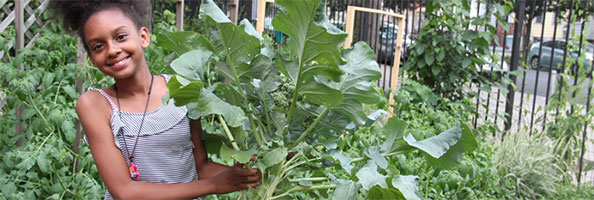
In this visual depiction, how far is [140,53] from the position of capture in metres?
1.67

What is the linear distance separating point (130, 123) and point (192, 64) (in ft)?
1.01

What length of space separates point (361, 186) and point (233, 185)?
33 cm

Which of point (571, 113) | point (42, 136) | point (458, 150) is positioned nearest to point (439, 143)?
point (458, 150)

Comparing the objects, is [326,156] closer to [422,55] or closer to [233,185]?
[233,185]

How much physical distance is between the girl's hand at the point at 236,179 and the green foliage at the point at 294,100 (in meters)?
0.02

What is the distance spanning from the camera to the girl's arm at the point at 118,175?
1.55m

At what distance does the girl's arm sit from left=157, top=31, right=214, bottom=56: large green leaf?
266 mm

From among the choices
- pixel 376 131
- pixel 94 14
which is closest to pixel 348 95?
pixel 94 14

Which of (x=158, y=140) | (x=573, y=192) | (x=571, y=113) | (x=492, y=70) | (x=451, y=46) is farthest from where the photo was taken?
(x=492, y=70)

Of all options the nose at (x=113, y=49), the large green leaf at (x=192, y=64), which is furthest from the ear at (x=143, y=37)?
the large green leaf at (x=192, y=64)

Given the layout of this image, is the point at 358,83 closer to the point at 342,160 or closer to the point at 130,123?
the point at 342,160

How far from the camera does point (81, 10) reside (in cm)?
163

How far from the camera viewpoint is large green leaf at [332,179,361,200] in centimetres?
147

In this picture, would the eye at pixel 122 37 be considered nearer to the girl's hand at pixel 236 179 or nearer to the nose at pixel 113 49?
the nose at pixel 113 49
